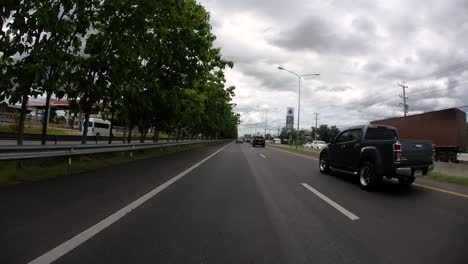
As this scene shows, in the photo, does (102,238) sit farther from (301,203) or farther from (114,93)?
(114,93)

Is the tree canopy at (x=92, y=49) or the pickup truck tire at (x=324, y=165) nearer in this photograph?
the tree canopy at (x=92, y=49)

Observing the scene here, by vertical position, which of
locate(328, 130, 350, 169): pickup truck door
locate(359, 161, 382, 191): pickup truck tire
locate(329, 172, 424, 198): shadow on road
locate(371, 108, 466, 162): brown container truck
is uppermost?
locate(371, 108, 466, 162): brown container truck

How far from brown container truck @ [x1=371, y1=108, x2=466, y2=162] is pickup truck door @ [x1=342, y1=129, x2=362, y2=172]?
14368 mm

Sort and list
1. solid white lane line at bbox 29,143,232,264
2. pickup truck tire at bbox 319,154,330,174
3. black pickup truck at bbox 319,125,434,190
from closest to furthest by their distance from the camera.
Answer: solid white lane line at bbox 29,143,232,264
black pickup truck at bbox 319,125,434,190
pickup truck tire at bbox 319,154,330,174

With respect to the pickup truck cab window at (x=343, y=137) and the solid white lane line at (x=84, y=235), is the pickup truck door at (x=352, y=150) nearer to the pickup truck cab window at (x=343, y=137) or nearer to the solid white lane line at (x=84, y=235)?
the pickup truck cab window at (x=343, y=137)

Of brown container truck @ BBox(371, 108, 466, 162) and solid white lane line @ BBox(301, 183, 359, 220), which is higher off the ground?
brown container truck @ BBox(371, 108, 466, 162)

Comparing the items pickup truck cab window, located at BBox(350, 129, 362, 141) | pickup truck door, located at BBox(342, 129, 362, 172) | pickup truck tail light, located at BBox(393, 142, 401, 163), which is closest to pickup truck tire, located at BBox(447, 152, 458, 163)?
pickup truck door, located at BBox(342, 129, 362, 172)

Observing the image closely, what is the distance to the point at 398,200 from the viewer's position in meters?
7.76

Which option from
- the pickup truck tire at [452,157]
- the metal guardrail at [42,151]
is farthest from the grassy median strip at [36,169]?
the pickup truck tire at [452,157]

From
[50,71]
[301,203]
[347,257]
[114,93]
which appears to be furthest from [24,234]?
[114,93]

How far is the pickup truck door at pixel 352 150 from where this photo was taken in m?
10.1

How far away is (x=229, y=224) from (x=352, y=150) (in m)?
6.41

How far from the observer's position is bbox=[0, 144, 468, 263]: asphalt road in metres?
4.00

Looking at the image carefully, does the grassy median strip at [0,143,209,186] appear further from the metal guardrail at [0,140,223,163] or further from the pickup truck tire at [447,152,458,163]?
the pickup truck tire at [447,152,458,163]
